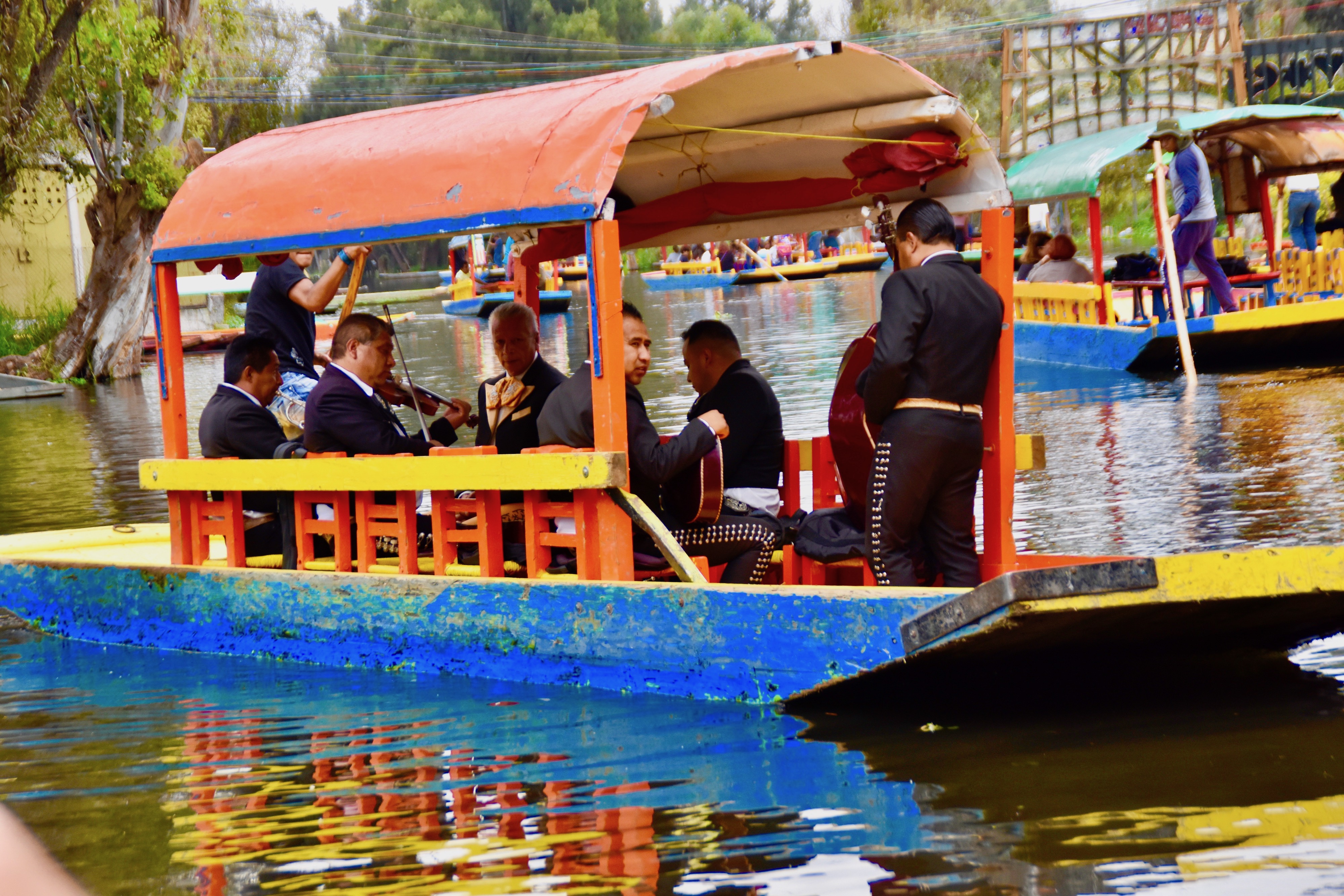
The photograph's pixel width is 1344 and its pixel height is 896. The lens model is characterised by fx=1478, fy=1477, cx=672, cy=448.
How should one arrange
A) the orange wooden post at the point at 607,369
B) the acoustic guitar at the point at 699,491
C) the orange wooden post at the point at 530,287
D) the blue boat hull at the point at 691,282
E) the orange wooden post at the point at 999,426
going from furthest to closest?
the blue boat hull at the point at 691,282 < the orange wooden post at the point at 530,287 < the acoustic guitar at the point at 699,491 < the orange wooden post at the point at 999,426 < the orange wooden post at the point at 607,369

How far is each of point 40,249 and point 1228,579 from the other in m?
31.9

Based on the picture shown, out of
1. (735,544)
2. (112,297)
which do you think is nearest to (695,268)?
(112,297)

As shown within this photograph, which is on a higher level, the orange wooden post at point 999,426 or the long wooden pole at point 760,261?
the long wooden pole at point 760,261

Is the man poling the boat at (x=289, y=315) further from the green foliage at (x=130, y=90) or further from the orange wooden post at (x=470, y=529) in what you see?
the green foliage at (x=130, y=90)

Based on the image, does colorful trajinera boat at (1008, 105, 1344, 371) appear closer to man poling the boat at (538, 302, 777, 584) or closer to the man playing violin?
man poling the boat at (538, 302, 777, 584)

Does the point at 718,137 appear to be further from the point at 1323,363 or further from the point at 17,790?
the point at 1323,363

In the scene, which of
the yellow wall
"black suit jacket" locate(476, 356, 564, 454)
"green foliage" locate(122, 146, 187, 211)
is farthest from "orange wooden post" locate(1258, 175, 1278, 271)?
the yellow wall

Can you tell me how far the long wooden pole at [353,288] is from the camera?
698 centimetres

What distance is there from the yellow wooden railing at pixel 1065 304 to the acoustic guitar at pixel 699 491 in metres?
10.7

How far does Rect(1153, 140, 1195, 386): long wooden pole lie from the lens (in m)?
14.4

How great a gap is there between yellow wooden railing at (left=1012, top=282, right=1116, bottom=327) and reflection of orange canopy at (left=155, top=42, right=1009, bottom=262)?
9.59 meters

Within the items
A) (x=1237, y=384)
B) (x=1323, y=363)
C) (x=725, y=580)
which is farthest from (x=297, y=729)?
(x=1323, y=363)

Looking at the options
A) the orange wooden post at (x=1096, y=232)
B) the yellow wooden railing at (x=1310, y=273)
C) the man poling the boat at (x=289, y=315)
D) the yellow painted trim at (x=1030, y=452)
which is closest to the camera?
the yellow painted trim at (x=1030, y=452)

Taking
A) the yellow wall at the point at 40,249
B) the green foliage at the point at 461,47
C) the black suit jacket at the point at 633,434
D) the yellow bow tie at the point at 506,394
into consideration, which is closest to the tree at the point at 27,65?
the yellow wall at the point at 40,249
